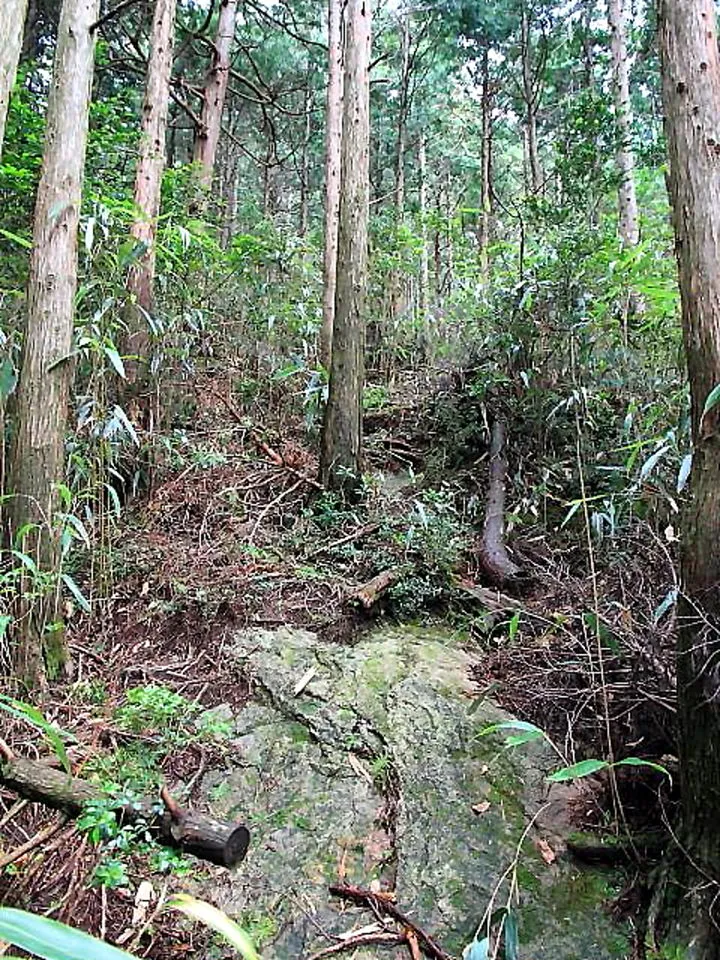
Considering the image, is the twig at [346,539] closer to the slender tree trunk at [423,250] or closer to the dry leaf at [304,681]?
the dry leaf at [304,681]

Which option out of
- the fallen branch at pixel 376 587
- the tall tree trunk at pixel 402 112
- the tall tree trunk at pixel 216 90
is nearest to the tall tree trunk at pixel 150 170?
the fallen branch at pixel 376 587

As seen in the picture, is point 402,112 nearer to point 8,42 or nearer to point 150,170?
point 150,170

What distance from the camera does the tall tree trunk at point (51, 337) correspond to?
3338 millimetres

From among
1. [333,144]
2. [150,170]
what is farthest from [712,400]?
[333,144]

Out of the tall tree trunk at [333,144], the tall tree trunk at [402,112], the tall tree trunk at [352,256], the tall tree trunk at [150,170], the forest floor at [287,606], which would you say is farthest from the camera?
the tall tree trunk at [402,112]

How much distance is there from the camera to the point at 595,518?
3.71m

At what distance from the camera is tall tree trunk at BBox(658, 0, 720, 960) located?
2109mm

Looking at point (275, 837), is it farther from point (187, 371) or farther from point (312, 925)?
point (187, 371)

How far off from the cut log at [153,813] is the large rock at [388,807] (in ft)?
1.28

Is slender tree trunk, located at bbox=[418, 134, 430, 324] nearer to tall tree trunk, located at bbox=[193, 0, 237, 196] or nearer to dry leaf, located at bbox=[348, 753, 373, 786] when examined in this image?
tall tree trunk, located at bbox=[193, 0, 237, 196]

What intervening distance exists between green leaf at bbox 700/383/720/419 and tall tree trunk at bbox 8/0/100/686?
270cm

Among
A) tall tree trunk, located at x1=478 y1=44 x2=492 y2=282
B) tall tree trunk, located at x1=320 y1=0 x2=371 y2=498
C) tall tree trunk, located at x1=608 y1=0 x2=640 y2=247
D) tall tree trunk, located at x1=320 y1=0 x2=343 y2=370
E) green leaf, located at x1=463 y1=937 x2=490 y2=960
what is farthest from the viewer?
tall tree trunk, located at x1=478 y1=44 x2=492 y2=282

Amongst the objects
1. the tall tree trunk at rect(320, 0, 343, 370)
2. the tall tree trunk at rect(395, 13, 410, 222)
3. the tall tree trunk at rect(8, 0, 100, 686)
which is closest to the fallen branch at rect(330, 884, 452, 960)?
the tall tree trunk at rect(8, 0, 100, 686)

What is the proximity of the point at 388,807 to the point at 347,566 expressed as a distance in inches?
79.0
